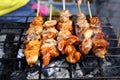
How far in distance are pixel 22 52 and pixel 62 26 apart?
2.17ft

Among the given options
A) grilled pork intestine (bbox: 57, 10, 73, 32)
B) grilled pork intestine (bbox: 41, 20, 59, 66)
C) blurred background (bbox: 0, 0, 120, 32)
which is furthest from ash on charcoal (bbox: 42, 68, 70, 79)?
blurred background (bbox: 0, 0, 120, 32)

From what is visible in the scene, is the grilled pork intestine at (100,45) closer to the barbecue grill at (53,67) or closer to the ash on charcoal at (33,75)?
the barbecue grill at (53,67)

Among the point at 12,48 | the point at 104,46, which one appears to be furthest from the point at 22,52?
the point at 104,46

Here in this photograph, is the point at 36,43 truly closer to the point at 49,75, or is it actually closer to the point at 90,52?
the point at 49,75

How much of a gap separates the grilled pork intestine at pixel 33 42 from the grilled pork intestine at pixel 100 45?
674 mm

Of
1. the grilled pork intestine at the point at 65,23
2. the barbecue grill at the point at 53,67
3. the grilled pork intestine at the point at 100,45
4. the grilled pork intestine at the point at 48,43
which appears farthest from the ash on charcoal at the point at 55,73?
the grilled pork intestine at the point at 65,23

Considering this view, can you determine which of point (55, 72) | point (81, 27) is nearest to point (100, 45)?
point (81, 27)

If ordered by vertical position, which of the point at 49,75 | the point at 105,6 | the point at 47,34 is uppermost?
the point at 105,6

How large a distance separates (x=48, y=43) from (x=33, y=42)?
185 mm

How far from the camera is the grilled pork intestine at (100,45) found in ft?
10.1

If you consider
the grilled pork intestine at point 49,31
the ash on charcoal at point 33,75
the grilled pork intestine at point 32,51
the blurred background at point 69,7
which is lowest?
the ash on charcoal at point 33,75

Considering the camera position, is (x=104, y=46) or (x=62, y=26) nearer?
(x=104, y=46)

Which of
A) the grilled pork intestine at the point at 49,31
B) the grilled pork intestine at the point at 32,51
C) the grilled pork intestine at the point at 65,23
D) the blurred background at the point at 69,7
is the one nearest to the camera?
the grilled pork intestine at the point at 32,51

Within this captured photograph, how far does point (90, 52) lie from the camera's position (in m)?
3.26
